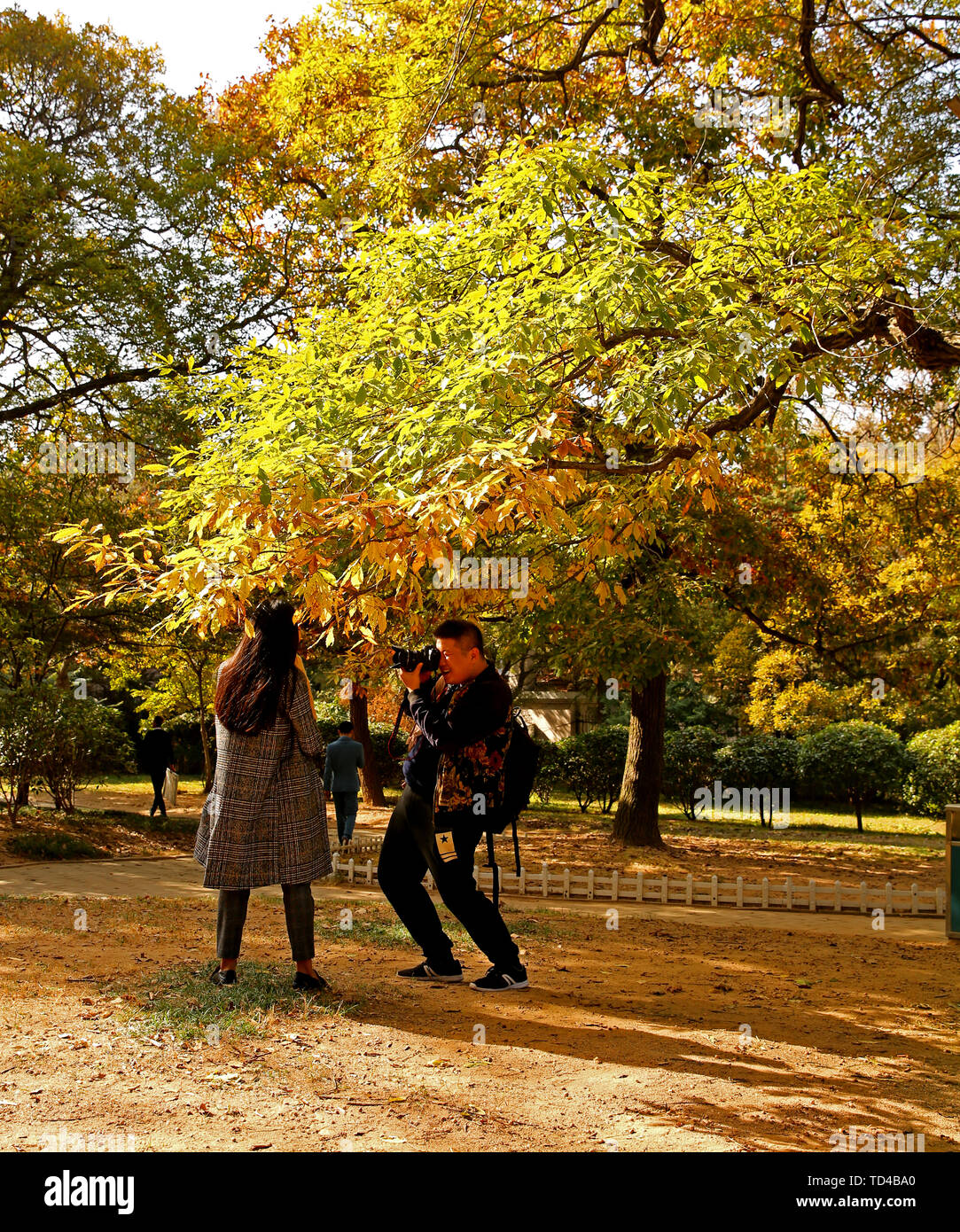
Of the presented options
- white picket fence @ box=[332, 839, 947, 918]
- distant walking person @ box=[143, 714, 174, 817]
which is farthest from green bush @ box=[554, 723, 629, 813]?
white picket fence @ box=[332, 839, 947, 918]

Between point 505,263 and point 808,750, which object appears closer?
point 505,263

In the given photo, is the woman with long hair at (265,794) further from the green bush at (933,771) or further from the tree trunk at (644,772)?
the green bush at (933,771)

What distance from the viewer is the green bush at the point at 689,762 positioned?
75.9ft

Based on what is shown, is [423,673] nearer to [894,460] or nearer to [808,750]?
[894,460]

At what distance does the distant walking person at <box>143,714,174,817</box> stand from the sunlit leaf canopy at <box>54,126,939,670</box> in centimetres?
1083

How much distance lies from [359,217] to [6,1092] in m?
11.8

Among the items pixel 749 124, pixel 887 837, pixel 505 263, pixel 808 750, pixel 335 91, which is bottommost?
pixel 887 837

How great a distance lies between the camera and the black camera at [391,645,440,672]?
536 cm

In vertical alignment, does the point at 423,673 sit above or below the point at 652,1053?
above

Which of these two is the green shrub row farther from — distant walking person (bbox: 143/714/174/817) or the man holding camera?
the man holding camera

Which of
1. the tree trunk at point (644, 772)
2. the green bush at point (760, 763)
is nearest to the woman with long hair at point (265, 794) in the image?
the tree trunk at point (644, 772)
